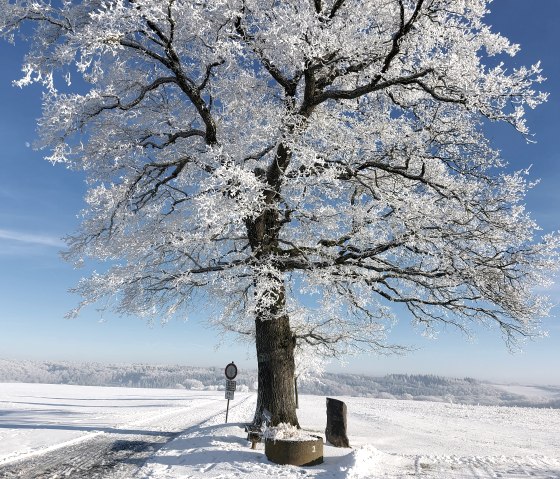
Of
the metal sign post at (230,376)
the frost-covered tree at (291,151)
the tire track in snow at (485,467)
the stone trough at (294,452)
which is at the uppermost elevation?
the frost-covered tree at (291,151)

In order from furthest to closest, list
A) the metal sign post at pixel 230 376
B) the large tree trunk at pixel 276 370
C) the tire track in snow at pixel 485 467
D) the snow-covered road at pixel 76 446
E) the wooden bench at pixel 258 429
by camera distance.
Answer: the metal sign post at pixel 230 376
the large tree trunk at pixel 276 370
the wooden bench at pixel 258 429
the snow-covered road at pixel 76 446
the tire track in snow at pixel 485 467

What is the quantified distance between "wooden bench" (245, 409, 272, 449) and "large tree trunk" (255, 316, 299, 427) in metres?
0.12

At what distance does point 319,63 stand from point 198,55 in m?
2.95

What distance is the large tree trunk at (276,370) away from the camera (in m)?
11.4

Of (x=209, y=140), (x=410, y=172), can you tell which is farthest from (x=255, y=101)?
(x=410, y=172)

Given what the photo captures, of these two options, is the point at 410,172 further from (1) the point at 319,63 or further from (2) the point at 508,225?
(1) the point at 319,63

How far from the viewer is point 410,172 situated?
12.4m

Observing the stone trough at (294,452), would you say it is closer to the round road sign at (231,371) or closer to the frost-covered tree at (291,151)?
the frost-covered tree at (291,151)

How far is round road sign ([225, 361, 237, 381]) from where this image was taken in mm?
17594

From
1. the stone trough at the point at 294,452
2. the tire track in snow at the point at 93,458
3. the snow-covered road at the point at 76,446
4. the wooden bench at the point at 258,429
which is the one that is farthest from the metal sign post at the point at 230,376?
the stone trough at the point at 294,452

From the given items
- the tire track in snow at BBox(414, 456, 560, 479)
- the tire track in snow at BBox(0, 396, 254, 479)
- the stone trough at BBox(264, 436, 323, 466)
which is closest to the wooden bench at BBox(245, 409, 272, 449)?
the stone trough at BBox(264, 436, 323, 466)

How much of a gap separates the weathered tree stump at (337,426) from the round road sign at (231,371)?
17.8ft

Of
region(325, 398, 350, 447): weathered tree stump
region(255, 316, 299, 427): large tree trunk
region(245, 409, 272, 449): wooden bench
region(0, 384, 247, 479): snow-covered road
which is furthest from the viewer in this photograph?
region(325, 398, 350, 447): weathered tree stump

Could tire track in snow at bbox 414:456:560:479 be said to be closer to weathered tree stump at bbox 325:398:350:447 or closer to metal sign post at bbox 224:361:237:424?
weathered tree stump at bbox 325:398:350:447
